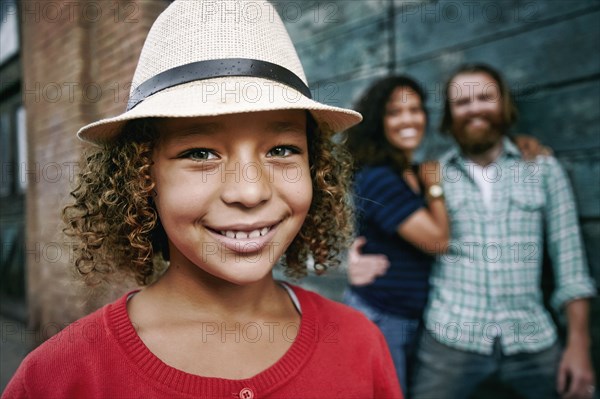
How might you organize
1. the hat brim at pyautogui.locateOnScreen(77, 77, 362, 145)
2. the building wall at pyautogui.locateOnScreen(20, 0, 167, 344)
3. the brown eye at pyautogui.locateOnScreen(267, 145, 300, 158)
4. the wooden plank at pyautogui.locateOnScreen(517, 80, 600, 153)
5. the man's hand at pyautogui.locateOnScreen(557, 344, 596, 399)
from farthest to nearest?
the building wall at pyautogui.locateOnScreen(20, 0, 167, 344), the wooden plank at pyautogui.locateOnScreen(517, 80, 600, 153), the man's hand at pyautogui.locateOnScreen(557, 344, 596, 399), the brown eye at pyautogui.locateOnScreen(267, 145, 300, 158), the hat brim at pyautogui.locateOnScreen(77, 77, 362, 145)

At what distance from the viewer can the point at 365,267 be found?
2.21 metres

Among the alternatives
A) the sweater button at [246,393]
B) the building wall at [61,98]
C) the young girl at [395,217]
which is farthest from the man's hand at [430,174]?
the building wall at [61,98]

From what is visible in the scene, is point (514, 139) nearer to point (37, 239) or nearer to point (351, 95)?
point (351, 95)

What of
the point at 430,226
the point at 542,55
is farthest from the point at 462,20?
the point at 430,226

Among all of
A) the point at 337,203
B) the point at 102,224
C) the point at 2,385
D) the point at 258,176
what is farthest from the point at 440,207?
the point at 2,385

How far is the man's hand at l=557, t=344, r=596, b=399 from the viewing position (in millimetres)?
1913

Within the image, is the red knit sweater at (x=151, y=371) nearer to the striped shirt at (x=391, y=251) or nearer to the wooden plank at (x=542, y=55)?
the striped shirt at (x=391, y=251)

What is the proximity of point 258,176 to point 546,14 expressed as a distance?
A: 194 centimetres

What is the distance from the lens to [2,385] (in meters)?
3.20

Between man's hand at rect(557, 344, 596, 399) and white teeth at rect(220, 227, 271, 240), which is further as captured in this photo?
man's hand at rect(557, 344, 596, 399)

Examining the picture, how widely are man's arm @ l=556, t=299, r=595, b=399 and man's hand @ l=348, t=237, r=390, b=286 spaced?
0.85 m

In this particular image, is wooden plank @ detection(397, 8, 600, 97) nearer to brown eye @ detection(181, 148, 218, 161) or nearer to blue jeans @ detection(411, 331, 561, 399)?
blue jeans @ detection(411, 331, 561, 399)

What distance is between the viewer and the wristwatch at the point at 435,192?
215 cm

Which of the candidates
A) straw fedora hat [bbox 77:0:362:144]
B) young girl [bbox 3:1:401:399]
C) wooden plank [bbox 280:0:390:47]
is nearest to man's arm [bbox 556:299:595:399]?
young girl [bbox 3:1:401:399]
